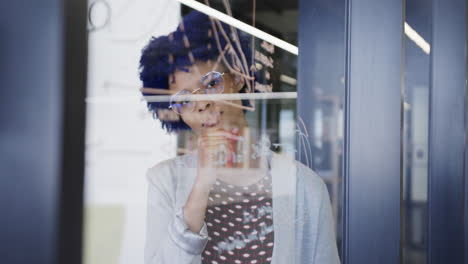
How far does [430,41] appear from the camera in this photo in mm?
1622

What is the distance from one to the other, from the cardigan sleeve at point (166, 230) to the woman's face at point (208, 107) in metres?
0.13

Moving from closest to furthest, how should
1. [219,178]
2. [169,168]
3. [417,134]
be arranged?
[169,168], [219,178], [417,134]

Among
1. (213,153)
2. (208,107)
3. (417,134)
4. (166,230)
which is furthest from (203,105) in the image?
(417,134)

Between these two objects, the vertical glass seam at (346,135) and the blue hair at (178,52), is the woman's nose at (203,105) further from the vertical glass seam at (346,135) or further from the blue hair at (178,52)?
the vertical glass seam at (346,135)

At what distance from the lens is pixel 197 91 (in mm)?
945

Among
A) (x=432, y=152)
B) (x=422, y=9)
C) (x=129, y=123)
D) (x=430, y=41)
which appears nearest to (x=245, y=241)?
(x=129, y=123)

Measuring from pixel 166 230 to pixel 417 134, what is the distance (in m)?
1.70

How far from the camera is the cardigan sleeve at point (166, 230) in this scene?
0.88m

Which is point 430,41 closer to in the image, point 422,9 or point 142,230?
point 422,9

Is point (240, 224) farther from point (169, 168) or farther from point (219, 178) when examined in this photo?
point (169, 168)

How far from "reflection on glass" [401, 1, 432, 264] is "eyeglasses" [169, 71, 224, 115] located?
0.97m

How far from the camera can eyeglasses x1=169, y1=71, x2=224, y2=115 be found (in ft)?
2.93

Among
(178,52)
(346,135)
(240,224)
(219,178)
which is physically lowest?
(240,224)

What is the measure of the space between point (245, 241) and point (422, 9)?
4.13ft
